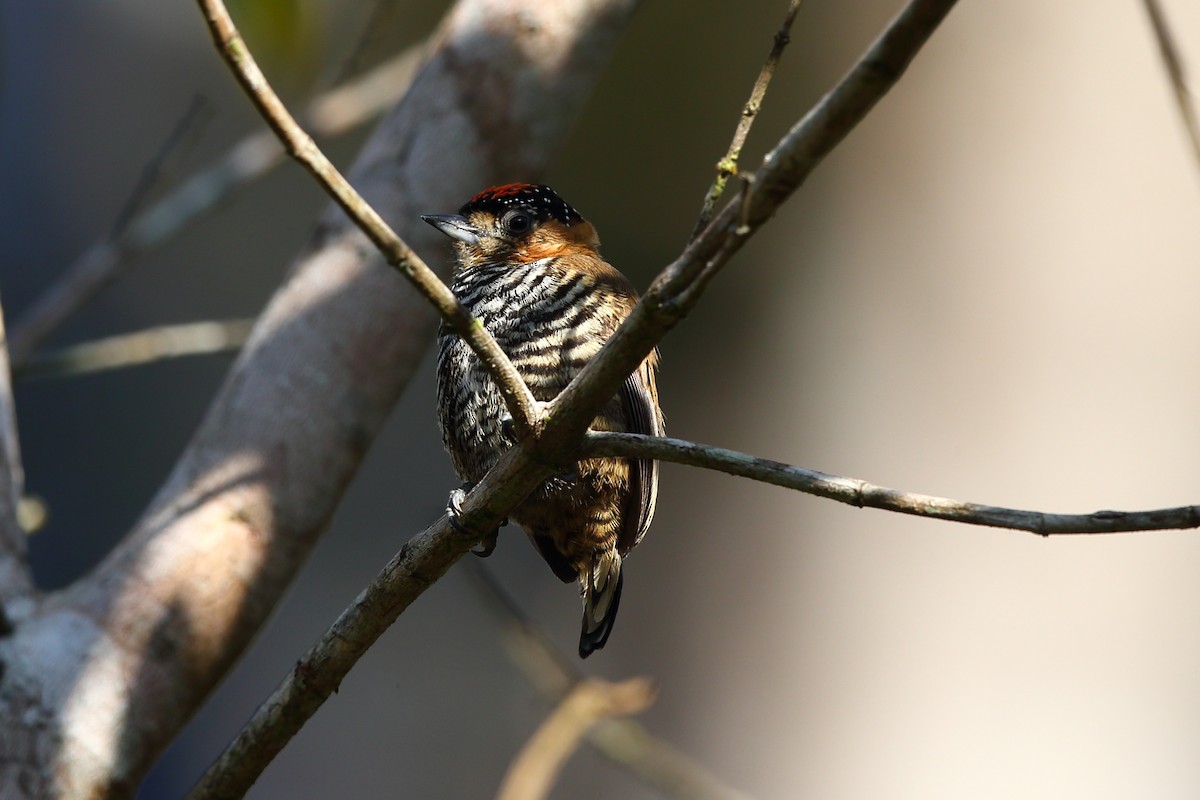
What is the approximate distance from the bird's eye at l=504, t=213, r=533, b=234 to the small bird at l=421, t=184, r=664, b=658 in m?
0.23

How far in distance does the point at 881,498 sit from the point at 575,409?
0.45 m

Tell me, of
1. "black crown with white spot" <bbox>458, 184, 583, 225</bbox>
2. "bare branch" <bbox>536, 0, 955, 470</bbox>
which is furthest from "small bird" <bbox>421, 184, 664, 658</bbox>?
"bare branch" <bbox>536, 0, 955, 470</bbox>

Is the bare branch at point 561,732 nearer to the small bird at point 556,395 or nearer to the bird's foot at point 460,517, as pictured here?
the small bird at point 556,395

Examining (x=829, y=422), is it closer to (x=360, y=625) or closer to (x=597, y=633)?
(x=597, y=633)

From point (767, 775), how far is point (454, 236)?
10.8 feet

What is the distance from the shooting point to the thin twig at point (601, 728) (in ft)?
11.7

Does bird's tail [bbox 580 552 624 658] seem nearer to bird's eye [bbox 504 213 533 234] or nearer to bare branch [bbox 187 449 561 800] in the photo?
bare branch [bbox 187 449 561 800]

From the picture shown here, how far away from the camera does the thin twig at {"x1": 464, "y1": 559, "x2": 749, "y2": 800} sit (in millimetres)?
3559

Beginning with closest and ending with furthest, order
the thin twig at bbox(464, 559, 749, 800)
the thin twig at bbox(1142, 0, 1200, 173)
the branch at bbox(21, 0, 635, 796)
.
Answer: the thin twig at bbox(1142, 0, 1200, 173) < the branch at bbox(21, 0, 635, 796) < the thin twig at bbox(464, 559, 749, 800)

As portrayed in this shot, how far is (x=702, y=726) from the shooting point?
5.74m

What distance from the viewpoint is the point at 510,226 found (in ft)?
10.9

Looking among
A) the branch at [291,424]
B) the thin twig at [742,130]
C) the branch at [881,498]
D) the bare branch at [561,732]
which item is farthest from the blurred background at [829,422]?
the branch at [881,498]

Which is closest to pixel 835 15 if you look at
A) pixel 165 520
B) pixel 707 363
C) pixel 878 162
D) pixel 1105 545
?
pixel 878 162

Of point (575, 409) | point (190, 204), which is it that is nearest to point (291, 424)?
point (575, 409)
